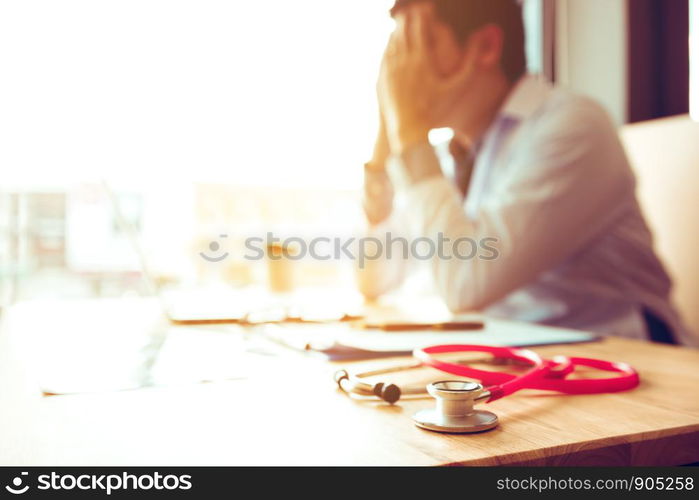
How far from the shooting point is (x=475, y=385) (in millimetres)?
364

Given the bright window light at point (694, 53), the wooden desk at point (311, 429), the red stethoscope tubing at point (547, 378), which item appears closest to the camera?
the wooden desk at point (311, 429)

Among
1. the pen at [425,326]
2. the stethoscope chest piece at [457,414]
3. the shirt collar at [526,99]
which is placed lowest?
the pen at [425,326]

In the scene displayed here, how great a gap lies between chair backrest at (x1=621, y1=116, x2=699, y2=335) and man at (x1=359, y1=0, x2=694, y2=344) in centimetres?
16

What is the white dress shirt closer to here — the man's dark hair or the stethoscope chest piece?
the man's dark hair

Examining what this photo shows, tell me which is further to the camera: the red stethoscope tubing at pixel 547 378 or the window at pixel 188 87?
the window at pixel 188 87

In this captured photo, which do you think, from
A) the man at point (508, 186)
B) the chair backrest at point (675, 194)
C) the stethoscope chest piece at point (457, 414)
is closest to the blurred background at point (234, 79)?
the man at point (508, 186)

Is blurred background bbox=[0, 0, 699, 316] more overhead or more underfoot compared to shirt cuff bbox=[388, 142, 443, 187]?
more overhead

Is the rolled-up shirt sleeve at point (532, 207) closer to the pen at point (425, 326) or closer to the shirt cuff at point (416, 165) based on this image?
the shirt cuff at point (416, 165)

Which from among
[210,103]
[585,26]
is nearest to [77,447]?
[210,103]

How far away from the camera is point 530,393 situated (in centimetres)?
44

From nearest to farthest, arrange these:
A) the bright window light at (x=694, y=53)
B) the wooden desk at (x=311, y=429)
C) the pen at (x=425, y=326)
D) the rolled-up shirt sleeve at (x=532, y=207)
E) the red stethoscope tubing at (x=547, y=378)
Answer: the wooden desk at (x=311, y=429), the red stethoscope tubing at (x=547, y=378), the pen at (x=425, y=326), the rolled-up shirt sleeve at (x=532, y=207), the bright window light at (x=694, y=53)

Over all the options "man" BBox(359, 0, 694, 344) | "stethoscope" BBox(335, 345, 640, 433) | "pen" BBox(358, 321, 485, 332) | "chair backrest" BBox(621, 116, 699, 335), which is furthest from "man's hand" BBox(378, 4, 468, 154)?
"stethoscope" BBox(335, 345, 640, 433)

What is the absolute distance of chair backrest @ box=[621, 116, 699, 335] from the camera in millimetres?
1333

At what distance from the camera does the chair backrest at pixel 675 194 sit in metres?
1.33
